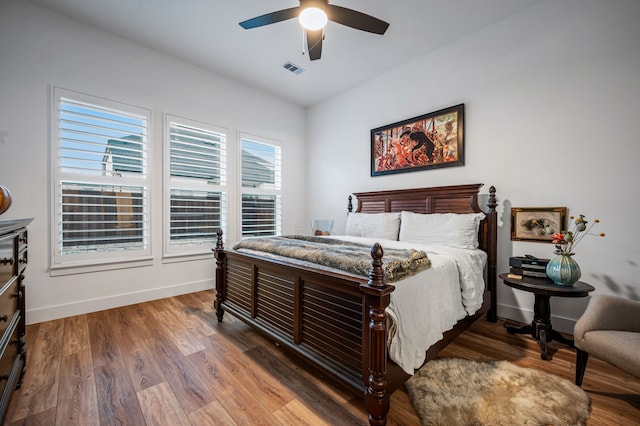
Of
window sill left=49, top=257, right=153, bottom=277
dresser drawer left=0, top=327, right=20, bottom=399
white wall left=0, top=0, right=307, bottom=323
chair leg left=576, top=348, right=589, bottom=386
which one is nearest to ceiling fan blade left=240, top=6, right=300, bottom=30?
white wall left=0, top=0, right=307, bottom=323

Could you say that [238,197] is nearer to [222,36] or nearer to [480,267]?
[222,36]

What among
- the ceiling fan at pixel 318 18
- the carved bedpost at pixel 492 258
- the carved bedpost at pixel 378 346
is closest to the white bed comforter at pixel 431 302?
the carved bedpost at pixel 378 346

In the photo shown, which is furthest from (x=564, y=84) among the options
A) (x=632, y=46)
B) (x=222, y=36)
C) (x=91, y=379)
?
(x=91, y=379)

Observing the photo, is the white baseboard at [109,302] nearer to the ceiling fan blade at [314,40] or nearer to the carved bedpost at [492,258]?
the ceiling fan blade at [314,40]

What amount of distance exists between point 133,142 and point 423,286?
11.9 feet

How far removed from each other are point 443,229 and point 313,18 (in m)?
2.37

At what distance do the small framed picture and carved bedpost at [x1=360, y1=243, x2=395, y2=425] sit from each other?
2129 millimetres

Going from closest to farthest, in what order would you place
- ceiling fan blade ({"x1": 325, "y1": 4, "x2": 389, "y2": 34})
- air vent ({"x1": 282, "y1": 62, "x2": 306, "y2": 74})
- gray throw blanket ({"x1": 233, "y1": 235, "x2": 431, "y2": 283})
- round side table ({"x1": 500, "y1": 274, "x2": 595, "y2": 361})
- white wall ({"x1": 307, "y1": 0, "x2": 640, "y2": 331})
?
1. gray throw blanket ({"x1": 233, "y1": 235, "x2": 431, "y2": 283})
2. round side table ({"x1": 500, "y1": 274, "x2": 595, "y2": 361})
3. ceiling fan blade ({"x1": 325, "y1": 4, "x2": 389, "y2": 34})
4. white wall ({"x1": 307, "y1": 0, "x2": 640, "y2": 331})
5. air vent ({"x1": 282, "y1": 62, "x2": 306, "y2": 74})

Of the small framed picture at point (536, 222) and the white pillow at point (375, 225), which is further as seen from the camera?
the white pillow at point (375, 225)

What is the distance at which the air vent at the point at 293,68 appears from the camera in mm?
3804

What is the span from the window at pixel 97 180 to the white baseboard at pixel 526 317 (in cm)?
429

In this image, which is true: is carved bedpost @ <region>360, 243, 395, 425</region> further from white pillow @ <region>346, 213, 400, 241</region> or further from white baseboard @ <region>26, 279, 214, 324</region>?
white baseboard @ <region>26, 279, 214, 324</region>

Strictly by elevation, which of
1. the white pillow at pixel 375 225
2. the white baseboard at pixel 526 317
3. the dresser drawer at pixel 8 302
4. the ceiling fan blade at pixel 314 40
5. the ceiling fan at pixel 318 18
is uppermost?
the ceiling fan at pixel 318 18

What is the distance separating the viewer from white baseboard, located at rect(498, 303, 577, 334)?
2562 mm
